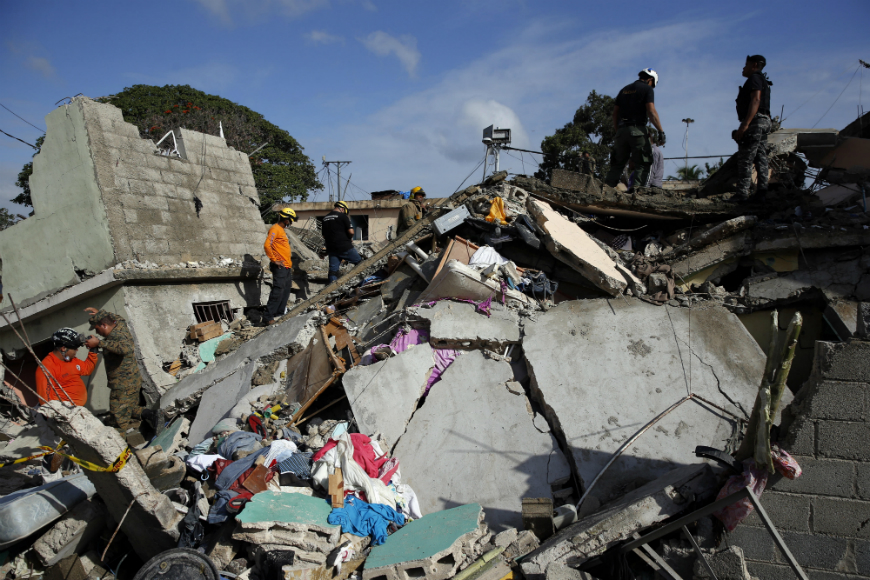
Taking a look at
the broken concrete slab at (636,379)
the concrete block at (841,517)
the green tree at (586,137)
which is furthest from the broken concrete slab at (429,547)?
the green tree at (586,137)

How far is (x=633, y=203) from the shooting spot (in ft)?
21.5

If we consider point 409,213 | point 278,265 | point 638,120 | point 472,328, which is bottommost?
point 472,328

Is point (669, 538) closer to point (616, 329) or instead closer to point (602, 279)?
point (616, 329)

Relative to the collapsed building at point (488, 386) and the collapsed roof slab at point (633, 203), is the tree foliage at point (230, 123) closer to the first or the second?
the collapsed building at point (488, 386)

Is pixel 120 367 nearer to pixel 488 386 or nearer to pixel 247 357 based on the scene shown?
pixel 247 357

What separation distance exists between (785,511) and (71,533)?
4.78m

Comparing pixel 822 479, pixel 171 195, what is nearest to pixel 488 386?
pixel 822 479

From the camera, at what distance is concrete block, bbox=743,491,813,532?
2717 mm

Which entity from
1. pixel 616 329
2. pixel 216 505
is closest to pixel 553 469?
pixel 616 329

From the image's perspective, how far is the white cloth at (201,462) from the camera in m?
4.09

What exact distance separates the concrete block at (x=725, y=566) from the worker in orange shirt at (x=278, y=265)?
5.96 metres

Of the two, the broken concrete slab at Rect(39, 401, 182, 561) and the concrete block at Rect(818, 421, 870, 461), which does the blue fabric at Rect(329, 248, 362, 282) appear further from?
the concrete block at Rect(818, 421, 870, 461)

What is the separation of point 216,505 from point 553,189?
5504mm

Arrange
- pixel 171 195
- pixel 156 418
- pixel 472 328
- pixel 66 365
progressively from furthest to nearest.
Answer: pixel 171 195, pixel 156 418, pixel 66 365, pixel 472 328
